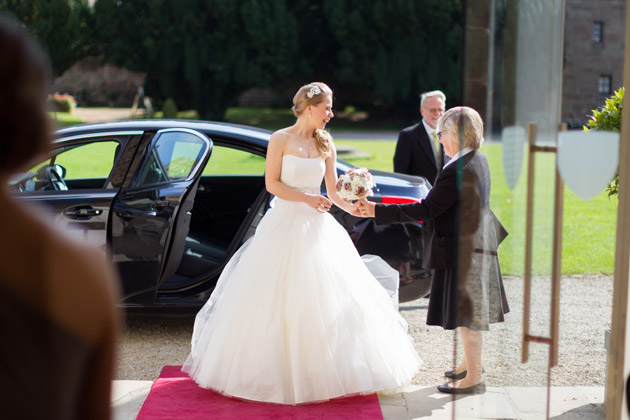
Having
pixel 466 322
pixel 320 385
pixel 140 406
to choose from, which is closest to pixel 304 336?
pixel 320 385

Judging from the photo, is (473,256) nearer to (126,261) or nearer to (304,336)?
(304,336)

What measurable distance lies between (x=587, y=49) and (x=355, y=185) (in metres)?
1.83

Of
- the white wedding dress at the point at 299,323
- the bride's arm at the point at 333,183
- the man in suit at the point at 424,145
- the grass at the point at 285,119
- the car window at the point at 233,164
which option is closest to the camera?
the white wedding dress at the point at 299,323

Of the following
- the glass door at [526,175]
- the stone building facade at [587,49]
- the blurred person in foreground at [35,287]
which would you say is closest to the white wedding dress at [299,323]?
the glass door at [526,175]

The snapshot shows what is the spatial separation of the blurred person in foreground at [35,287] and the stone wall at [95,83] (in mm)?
51286

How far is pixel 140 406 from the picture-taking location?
4348 millimetres

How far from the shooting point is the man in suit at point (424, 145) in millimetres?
6727

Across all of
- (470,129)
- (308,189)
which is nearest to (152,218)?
(308,189)

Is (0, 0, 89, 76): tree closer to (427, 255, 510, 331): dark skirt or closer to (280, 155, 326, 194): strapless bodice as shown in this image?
(280, 155, 326, 194): strapless bodice

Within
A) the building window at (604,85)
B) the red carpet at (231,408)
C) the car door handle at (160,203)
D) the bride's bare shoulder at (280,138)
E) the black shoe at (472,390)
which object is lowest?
the red carpet at (231,408)

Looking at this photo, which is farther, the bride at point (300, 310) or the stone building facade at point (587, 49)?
the bride at point (300, 310)

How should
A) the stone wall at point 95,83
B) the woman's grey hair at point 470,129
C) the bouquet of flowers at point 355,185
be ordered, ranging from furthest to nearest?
the stone wall at point 95,83 < the bouquet of flowers at point 355,185 < the woman's grey hair at point 470,129

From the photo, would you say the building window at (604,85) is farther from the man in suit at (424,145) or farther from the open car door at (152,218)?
the man in suit at (424,145)

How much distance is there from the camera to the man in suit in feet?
22.1
